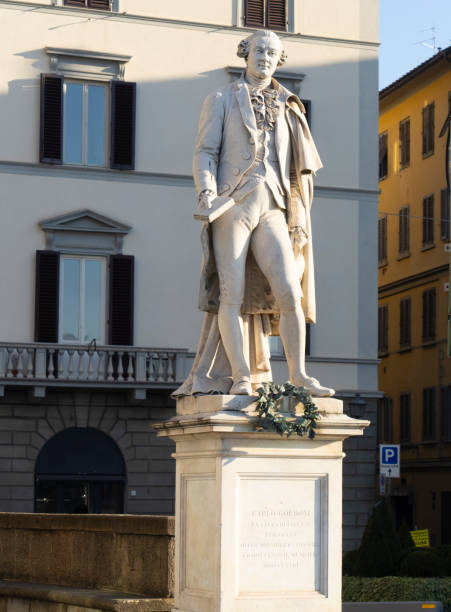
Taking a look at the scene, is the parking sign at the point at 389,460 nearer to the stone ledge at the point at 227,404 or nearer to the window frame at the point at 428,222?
the stone ledge at the point at 227,404

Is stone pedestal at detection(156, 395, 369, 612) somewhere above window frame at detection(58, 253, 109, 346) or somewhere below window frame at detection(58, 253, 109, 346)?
below

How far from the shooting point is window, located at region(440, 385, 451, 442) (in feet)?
141

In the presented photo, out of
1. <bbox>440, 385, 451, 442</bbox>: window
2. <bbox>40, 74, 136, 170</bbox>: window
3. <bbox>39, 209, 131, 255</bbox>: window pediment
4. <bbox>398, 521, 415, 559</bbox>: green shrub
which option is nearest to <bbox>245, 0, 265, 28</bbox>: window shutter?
<bbox>40, 74, 136, 170</bbox>: window

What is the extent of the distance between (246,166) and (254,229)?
Result: 0.44 meters

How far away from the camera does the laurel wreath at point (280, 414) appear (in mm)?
9492

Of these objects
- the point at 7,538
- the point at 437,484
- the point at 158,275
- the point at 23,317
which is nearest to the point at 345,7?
the point at 158,275

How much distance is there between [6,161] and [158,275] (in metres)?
4.26

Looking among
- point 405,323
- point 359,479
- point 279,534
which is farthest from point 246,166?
point 405,323

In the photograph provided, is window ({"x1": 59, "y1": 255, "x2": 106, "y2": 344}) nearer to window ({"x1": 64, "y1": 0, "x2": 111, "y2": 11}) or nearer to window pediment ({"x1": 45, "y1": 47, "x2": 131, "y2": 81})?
window pediment ({"x1": 45, "y1": 47, "x2": 131, "y2": 81})

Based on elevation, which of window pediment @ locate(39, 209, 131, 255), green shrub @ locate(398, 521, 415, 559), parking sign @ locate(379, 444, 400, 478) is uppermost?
window pediment @ locate(39, 209, 131, 255)

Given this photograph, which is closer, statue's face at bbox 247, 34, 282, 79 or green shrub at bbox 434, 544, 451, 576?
statue's face at bbox 247, 34, 282, 79

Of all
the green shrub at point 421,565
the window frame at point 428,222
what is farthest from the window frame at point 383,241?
the green shrub at point 421,565

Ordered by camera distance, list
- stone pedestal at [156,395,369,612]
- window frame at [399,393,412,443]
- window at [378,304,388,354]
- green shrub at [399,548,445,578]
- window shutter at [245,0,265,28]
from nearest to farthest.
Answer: stone pedestal at [156,395,369,612], green shrub at [399,548,445,578], window shutter at [245,0,265,28], window frame at [399,393,412,443], window at [378,304,388,354]

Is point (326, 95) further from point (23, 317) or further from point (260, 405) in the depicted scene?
point (260, 405)
